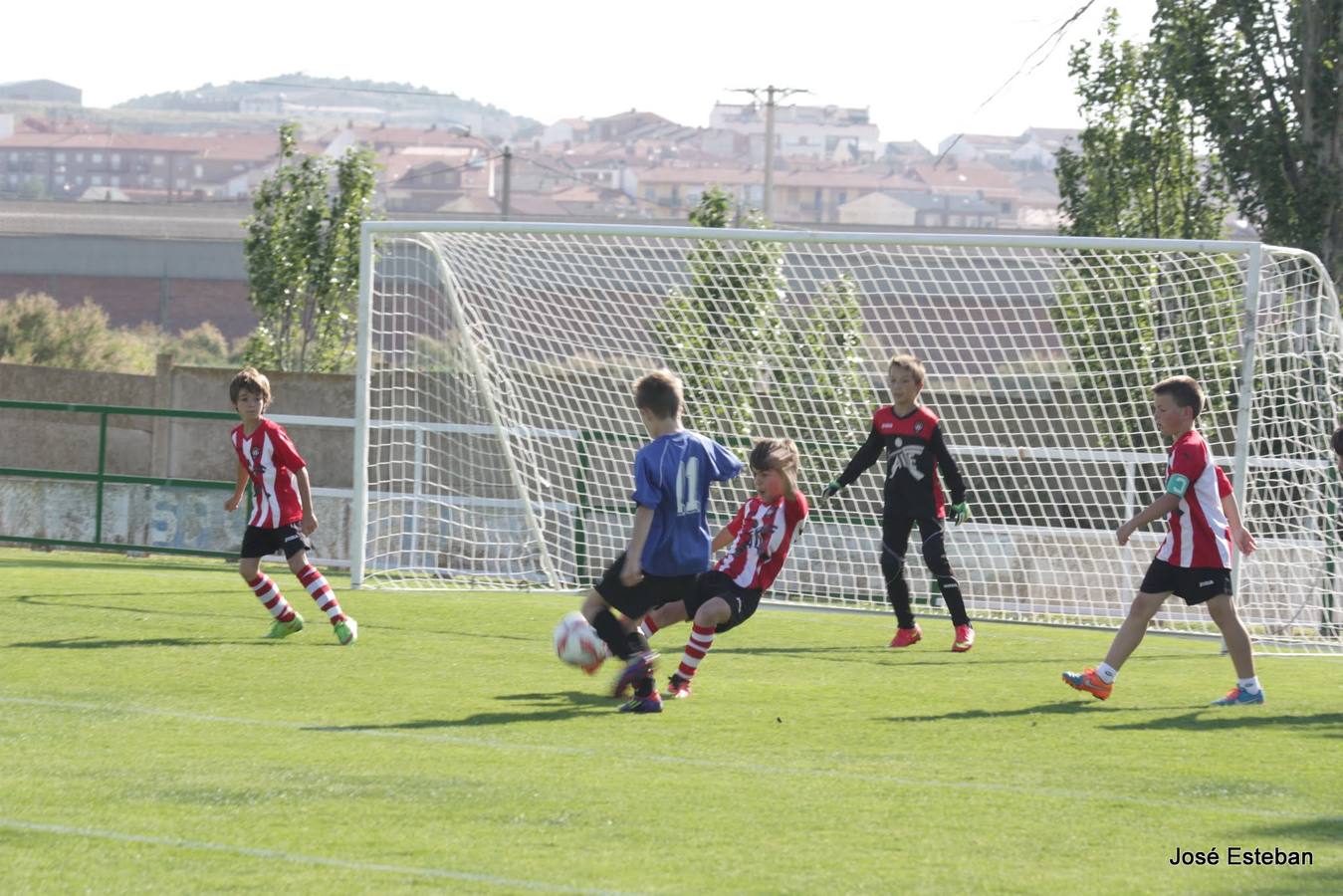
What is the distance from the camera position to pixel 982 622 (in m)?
12.7

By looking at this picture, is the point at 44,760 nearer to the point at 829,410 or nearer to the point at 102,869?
the point at 102,869

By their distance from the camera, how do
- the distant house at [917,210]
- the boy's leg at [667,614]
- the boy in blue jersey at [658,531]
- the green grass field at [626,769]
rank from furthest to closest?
1. the distant house at [917,210]
2. the boy's leg at [667,614]
3. the boy in blue jersey at [658,531]
4. the green grass field at [626,769]

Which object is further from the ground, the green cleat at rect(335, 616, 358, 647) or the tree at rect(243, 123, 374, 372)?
the tree at rect(243, 123, 374, 372)

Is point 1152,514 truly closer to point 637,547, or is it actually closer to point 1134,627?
point 1134,627

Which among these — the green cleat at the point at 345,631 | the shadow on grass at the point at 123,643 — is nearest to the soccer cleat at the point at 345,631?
the green cleat at the point at 345,631

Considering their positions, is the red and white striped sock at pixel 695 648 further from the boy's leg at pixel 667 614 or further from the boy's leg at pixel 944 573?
the boy's leg at pixel 944 573

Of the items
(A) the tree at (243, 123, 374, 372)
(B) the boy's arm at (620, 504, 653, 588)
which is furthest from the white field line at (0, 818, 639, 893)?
(A) the tree at (243, 123, 374, 372)

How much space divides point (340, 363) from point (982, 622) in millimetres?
12717

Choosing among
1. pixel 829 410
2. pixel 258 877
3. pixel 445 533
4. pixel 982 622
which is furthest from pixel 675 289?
pixel 258 877

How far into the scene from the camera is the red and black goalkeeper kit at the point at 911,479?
10.2 meters

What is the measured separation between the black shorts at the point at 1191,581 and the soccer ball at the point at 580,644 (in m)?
2.64

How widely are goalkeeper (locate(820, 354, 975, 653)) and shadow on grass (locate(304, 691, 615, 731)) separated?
242cm

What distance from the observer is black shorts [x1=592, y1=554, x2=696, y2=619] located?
311 inches

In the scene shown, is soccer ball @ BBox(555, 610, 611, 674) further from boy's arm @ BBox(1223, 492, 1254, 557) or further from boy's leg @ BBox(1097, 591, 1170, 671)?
boy's arm @ BBox(1223, 492, 1254, 557)
